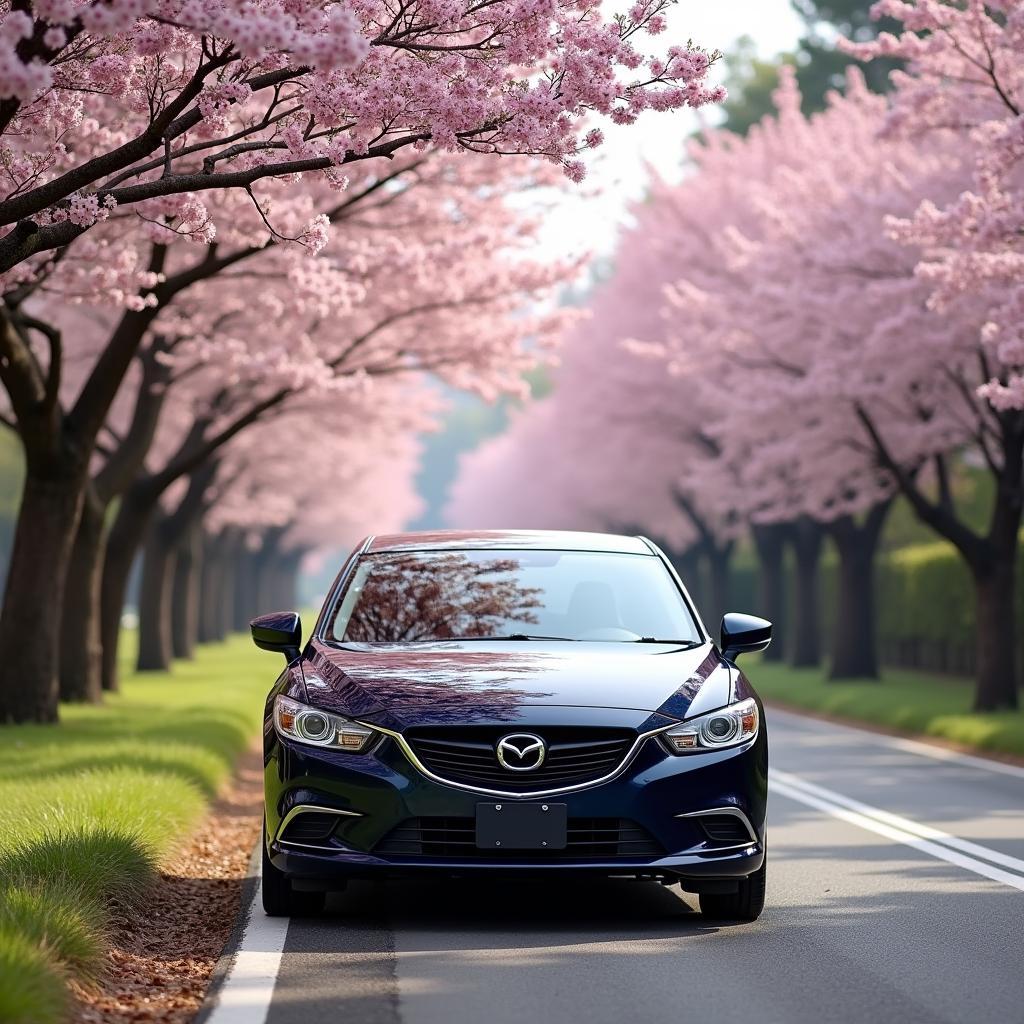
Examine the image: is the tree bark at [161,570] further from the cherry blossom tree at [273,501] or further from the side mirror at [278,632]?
the side mirror at [278,632]

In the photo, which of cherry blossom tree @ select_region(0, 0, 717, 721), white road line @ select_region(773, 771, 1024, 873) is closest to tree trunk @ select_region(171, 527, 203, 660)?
white road line @ select_region(773, 771, 1024, 873)

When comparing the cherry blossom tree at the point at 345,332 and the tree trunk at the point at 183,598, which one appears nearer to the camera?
the cherry blossom tree at the point at 345,332

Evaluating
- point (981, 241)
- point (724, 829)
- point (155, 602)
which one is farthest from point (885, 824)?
point (155, 602)

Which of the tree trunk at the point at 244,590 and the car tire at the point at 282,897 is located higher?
the tree trunk at the point at 244,590

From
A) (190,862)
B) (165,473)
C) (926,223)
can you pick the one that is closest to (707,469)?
(165,473)

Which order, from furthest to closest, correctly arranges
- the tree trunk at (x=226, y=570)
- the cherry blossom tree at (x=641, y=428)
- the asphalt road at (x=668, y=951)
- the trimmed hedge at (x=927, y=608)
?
the tree trunk at (x=226, y=570)
the cherry blossom tree at (x=641, y=428)
the trimmed hedge at (x=927, y=608)
the asphalt road at (x=668, y=951)

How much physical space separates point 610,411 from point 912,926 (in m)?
35.1

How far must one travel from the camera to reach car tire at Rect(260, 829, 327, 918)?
7883 mm

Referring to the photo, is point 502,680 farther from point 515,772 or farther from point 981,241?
point 981,241

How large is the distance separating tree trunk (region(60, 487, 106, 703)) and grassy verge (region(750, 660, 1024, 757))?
375 inches

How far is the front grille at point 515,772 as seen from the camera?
7434 millimetres

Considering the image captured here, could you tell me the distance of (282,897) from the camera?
7918mm

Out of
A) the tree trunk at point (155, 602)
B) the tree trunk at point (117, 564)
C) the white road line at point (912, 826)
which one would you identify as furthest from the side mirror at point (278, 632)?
the tree trunk at point (155, 602)

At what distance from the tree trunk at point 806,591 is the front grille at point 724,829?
3025cm
